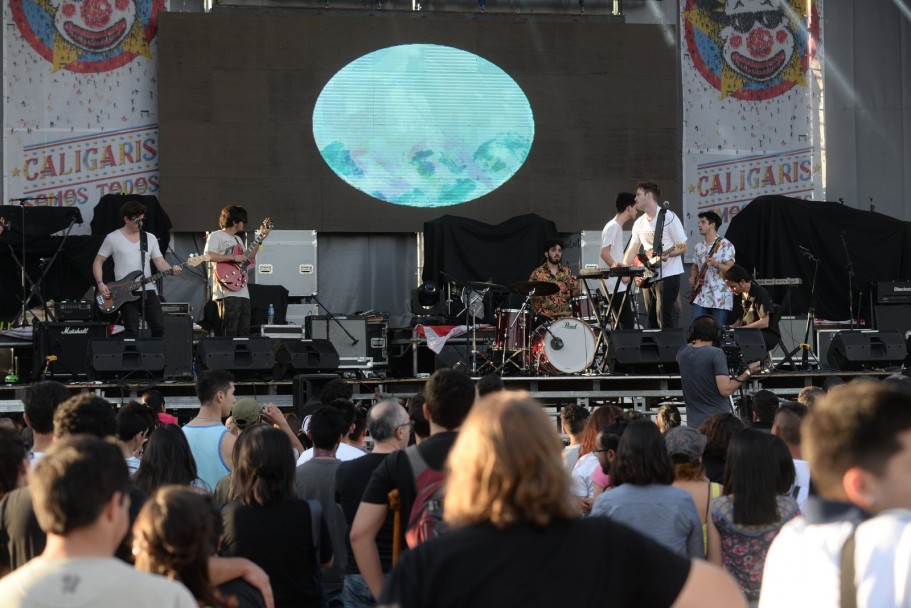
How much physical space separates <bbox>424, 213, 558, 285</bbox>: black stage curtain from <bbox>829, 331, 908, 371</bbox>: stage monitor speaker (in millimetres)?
4523

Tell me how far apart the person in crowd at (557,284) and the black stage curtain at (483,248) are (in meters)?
2.39

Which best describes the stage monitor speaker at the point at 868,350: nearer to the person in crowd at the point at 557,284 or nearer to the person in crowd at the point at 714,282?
the person in crowd at the point at 714,282

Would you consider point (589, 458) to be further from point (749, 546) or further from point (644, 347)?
point (644, 347)

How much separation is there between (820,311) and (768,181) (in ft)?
6.63

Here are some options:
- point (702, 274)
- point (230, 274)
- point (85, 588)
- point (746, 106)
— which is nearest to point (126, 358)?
point (230, 274)

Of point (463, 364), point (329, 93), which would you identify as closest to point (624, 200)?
point (463, 364)

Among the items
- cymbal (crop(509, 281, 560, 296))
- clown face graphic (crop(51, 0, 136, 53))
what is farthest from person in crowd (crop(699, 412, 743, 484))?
clown face graphic (crop(51, 0, 136, 53))

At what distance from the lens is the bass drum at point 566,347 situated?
1153 centimetres

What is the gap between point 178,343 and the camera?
485 inches

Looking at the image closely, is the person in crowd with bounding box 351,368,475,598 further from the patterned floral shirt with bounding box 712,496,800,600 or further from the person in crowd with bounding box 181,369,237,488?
the person in crowd with bounding box 181,369,237,488

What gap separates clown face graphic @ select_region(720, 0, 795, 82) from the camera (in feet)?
55.6

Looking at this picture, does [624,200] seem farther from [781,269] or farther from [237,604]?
[237,604]

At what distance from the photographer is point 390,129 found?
15969mm

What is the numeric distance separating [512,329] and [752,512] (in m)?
7.94
